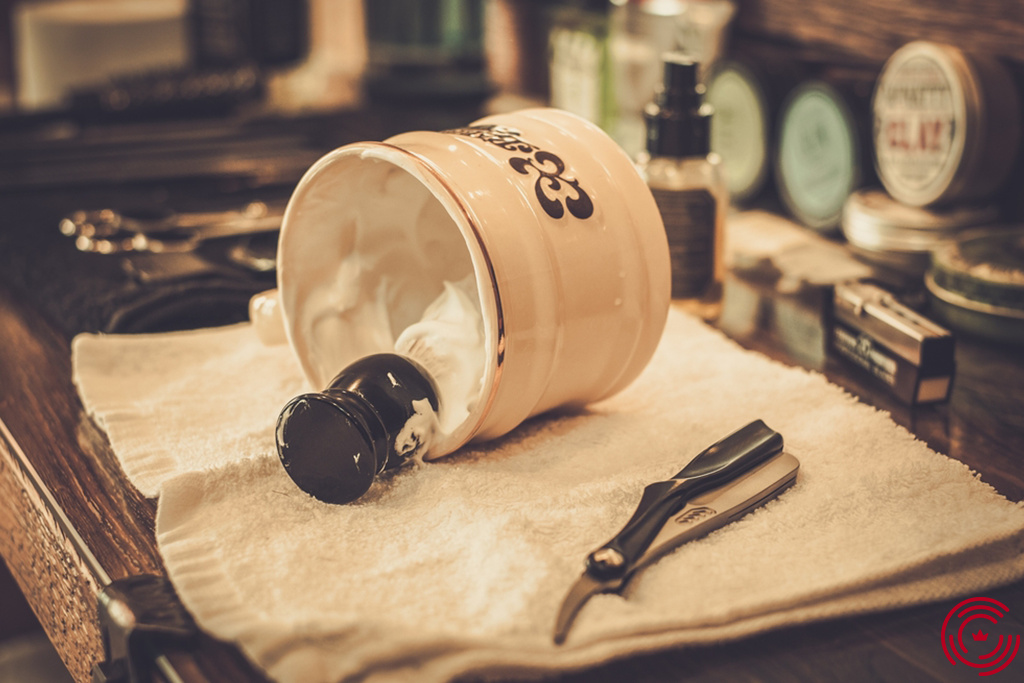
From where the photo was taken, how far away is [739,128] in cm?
87

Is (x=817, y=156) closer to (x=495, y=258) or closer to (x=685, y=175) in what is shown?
(x=685, y=175)

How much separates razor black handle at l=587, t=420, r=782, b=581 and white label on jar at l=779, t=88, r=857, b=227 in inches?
16.5

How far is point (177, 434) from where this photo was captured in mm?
467

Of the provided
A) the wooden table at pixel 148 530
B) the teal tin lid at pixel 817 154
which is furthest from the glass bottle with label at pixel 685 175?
the teal tin lid at pixel 817 154

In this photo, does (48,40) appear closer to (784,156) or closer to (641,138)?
(641,138)

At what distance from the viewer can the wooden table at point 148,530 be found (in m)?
0.31

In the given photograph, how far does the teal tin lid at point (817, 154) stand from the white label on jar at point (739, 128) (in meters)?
0.02

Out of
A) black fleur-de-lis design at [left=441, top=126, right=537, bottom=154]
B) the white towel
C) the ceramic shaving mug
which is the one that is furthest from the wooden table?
black fleur-de-lis design at [left=441, top=126, right=537, bottom=154]

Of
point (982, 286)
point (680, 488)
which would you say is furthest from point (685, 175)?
point (680, 488)

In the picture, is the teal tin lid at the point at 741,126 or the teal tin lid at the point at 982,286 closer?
the teal tin lid at the point at 982,286

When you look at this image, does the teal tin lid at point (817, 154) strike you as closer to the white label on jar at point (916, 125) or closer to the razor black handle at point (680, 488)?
the white label on jar at point (916, 125)

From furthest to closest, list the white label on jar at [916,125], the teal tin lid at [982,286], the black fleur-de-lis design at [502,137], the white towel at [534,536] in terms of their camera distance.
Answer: the white label on jar at [916,125] < the teal tin lid at [982,286] < the black fleur-de-lis design at [502,137] < the white towel at [534,536]

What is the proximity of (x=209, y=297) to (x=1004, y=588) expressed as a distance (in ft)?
1.62

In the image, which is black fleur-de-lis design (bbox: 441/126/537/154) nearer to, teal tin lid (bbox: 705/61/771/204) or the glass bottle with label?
the glass bottle with label
